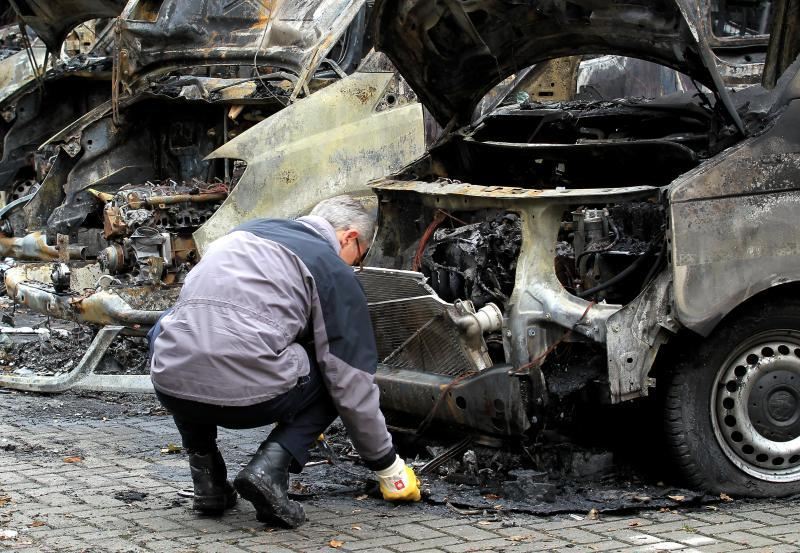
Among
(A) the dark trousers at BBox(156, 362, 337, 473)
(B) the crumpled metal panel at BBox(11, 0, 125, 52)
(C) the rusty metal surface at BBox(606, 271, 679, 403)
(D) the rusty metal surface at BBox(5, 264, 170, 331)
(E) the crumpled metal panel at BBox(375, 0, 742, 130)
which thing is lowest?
(A) the dark trousers at BBox(156, 362, 337, 473)

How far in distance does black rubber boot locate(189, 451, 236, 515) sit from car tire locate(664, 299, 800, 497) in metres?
1.82

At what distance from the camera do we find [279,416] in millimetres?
4898

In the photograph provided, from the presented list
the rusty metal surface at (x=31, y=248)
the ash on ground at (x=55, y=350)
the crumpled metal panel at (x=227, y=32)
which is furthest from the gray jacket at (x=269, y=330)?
the rusty metal surface at (x=31, y=248)

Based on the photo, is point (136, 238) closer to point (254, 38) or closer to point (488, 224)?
point (254, 38)

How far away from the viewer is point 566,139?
7074 mm

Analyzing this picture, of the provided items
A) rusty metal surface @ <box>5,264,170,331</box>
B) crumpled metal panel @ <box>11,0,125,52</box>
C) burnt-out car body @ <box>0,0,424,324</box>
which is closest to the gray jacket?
rusty metal surface @ <box>5,264,170,331</box>

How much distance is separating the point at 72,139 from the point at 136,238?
75.9 inches

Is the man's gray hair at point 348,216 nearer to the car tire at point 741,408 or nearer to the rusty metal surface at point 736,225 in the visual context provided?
the rusty metal surface at point 736,225

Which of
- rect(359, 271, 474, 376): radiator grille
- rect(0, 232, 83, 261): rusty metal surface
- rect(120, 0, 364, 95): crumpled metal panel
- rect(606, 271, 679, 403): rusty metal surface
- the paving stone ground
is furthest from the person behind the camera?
rect(0, 232, 83, 261): rusty metal surface

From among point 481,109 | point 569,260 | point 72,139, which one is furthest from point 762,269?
point 72,139

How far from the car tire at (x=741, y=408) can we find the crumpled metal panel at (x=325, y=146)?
393 cm

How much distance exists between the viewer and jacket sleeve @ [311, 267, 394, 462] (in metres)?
4.86

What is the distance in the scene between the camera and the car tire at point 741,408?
5.30 m

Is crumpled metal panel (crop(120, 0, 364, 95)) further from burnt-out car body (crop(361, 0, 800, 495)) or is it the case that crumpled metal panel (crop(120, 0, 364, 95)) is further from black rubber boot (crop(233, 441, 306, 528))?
black rubber boot (crop(233, 441, 306, 528))
